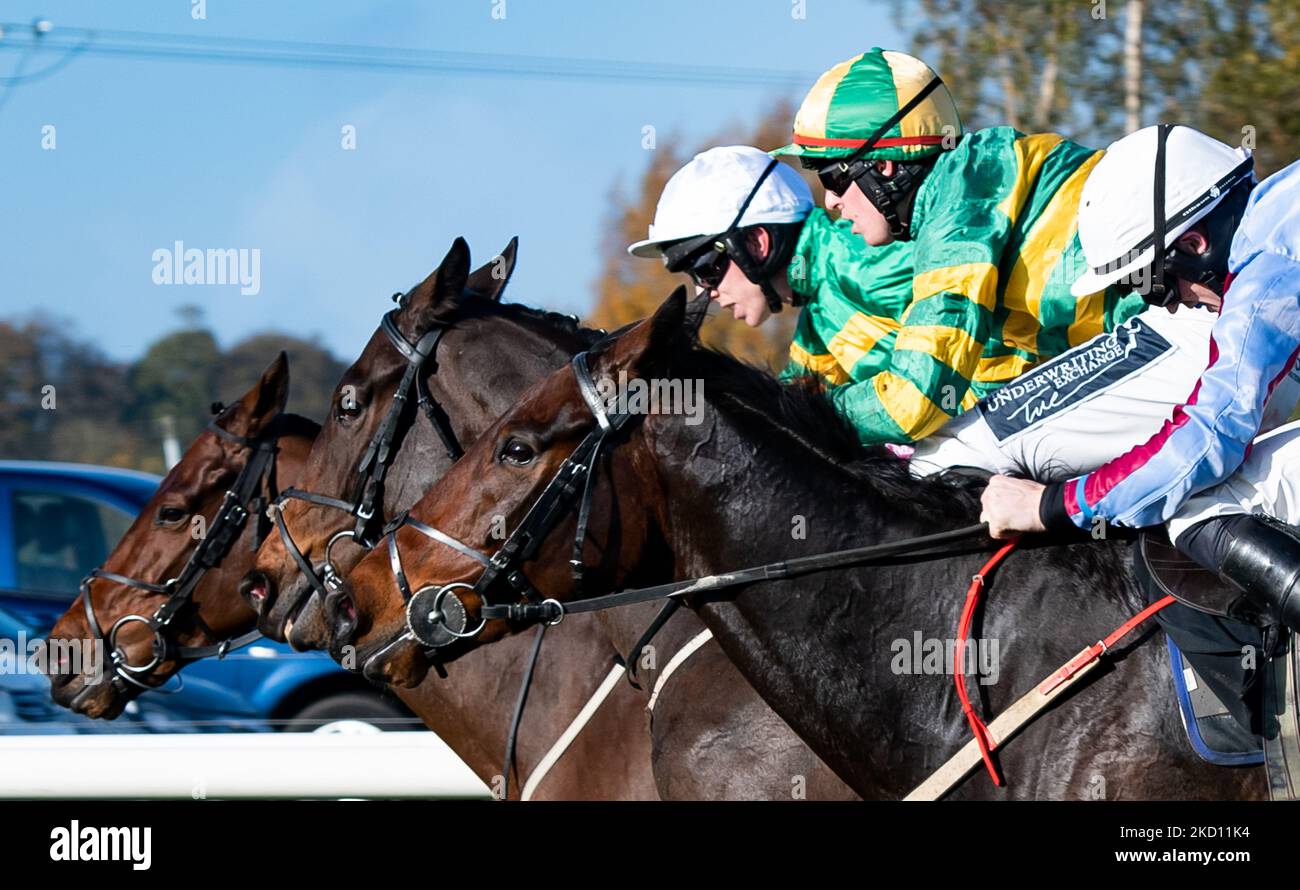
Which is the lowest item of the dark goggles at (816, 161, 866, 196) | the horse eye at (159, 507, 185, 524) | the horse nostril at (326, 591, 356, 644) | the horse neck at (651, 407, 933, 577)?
the horse eye at (159, 507, 185, 524)

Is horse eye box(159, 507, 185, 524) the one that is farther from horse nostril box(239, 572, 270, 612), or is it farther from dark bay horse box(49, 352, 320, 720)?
horse nostril box(239, 572, 270, 612)

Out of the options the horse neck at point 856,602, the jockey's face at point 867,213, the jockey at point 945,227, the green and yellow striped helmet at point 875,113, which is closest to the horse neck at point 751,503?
the horse neck at point 856,602

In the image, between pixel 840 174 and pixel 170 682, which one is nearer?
pixel 840 174

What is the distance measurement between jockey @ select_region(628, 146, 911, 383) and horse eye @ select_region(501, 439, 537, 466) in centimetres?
117

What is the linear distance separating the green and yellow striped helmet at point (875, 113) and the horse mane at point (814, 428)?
2.50 ft

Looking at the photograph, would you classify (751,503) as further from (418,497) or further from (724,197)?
(418,497)

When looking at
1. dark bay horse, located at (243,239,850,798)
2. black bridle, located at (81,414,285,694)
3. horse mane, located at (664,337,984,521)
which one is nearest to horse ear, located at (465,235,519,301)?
dark bay horse, located at (243,239,850,798)

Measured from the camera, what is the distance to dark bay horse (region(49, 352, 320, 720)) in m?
5.04

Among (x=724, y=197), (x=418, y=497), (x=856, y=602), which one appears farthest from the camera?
(x=418, y=497)

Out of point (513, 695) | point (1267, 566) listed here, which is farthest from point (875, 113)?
point (513, 695)

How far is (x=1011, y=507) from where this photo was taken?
119 inches

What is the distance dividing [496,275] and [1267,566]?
2751 millimetres

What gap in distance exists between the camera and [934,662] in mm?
3121
